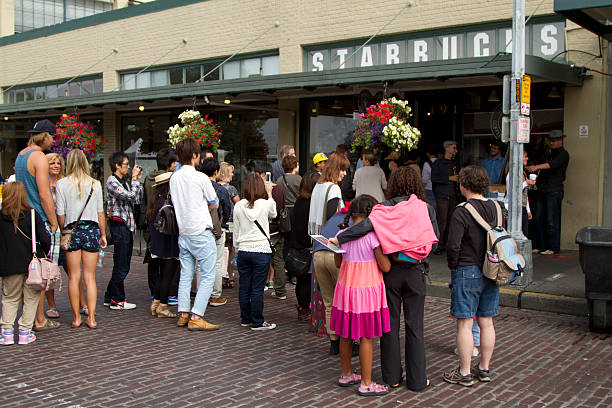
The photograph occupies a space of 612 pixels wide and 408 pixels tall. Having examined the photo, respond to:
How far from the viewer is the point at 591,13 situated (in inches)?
346

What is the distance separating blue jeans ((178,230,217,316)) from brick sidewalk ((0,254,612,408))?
1.13 ft

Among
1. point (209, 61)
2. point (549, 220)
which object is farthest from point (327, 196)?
point (209, 61)

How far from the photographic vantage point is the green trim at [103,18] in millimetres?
17688

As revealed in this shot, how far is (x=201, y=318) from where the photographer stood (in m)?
6.94

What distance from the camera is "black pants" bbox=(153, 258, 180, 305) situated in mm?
7387

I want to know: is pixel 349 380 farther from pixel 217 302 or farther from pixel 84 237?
pixel 84 237

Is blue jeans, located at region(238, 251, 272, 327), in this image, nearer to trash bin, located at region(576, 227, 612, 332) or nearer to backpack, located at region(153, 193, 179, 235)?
backpack, located at region(153, 193, 179, 235)

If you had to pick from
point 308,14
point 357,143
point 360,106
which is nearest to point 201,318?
point 357,143

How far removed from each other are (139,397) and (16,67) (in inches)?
872

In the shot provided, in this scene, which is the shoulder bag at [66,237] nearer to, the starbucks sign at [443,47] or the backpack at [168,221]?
the backpack at [168,221]

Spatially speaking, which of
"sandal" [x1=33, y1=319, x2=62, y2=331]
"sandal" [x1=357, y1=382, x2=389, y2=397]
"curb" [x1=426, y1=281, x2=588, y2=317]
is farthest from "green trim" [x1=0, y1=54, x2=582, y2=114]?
"sandal" [x1=33, y1=319, x2=62, y2=331]

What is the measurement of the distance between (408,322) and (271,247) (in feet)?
8.18

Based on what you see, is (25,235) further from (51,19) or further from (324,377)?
(51,19)

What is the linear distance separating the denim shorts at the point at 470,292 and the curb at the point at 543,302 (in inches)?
119
